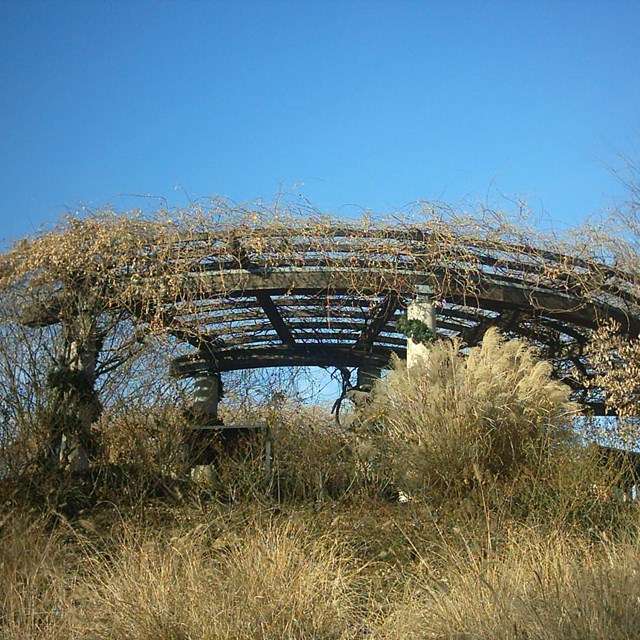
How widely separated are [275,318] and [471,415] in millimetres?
3171

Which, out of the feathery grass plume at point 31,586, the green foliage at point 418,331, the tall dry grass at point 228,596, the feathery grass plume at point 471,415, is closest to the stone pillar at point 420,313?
the green foliage at point 418,331

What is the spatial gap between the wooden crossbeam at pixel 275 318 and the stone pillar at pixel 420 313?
137cm

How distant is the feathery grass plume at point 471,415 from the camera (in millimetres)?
5445

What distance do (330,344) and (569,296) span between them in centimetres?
318

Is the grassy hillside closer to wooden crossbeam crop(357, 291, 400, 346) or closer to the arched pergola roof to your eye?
the arched pergola roof

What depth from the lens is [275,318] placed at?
8.29 meters

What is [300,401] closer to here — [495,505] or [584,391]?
[584,391]

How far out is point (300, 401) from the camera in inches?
350

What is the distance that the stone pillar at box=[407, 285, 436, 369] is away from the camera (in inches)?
279

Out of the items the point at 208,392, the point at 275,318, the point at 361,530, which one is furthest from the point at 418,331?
the point at 208,392

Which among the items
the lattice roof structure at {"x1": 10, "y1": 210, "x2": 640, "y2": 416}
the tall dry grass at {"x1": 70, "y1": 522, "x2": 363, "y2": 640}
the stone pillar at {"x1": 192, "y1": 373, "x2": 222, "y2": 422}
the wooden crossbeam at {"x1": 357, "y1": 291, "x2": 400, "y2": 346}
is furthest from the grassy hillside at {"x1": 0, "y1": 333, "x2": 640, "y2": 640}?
the stone pillar at {"x1": 192, "y1": 373, "x2": 222, "y2": 422}

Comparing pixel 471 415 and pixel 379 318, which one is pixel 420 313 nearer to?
pixel 379 318

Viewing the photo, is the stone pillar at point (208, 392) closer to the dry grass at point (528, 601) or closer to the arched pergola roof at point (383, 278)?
the arched pergola roof at point (383, 278)

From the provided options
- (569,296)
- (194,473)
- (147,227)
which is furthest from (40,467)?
(569,296)
